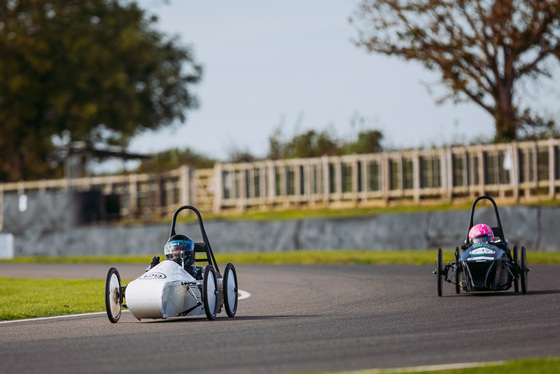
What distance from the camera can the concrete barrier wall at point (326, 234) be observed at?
2609cm

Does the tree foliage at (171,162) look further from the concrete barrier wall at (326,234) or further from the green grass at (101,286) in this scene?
the green grass at (101,286)

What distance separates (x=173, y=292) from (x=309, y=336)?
2.35m

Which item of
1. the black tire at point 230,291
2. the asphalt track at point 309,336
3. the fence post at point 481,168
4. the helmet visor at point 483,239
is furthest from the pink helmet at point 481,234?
the fence post at point 481,168

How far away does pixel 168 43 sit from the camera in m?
66.8

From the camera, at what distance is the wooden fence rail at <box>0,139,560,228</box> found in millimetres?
33969

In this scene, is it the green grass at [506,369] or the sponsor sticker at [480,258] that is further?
the sponsor sticker at [480,258]

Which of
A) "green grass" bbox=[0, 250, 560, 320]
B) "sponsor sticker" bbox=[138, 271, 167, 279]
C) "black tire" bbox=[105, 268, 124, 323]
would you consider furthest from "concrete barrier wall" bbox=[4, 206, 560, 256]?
"sponsor sticker" bbox=[138, 271, 167, 279]

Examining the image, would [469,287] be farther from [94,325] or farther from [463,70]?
[463,70]

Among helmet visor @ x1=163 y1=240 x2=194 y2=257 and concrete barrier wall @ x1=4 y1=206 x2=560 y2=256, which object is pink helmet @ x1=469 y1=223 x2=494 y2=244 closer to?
helmet visor @ x1=163 y1=240 x2=194 y2=257

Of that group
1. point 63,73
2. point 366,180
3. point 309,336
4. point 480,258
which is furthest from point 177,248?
point 63,73

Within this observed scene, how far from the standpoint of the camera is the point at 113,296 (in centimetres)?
1214

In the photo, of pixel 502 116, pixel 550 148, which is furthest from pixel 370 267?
pixel 502 116

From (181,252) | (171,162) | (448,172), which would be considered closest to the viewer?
(181,252)

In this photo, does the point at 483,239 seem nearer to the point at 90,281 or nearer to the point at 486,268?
the point at 486,268
